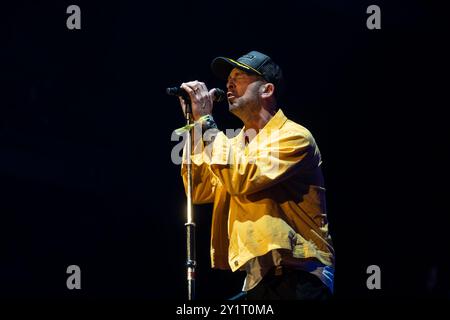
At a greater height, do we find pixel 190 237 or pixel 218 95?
pixel 218 95

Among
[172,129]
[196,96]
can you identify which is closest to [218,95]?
[196,96]

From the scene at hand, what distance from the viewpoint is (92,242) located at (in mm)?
4996

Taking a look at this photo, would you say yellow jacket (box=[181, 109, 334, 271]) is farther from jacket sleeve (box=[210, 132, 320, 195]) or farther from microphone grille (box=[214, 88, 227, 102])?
microphone grille (box=[214, 88, 227, 102])

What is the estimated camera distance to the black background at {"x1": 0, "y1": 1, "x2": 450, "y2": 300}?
4.98 meters

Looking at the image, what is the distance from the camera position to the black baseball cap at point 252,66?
331 centimetres

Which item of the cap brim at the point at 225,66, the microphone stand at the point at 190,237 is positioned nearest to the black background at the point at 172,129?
the cap brim at the point at 225,66

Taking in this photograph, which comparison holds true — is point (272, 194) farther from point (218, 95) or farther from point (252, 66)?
point (252, 66)

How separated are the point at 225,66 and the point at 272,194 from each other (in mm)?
686

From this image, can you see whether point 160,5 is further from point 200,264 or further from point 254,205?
point 254,205

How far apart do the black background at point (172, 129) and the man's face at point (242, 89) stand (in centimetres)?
170

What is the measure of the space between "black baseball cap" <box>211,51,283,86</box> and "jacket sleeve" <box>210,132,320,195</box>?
1.27 ft

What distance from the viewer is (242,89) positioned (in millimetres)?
3328
